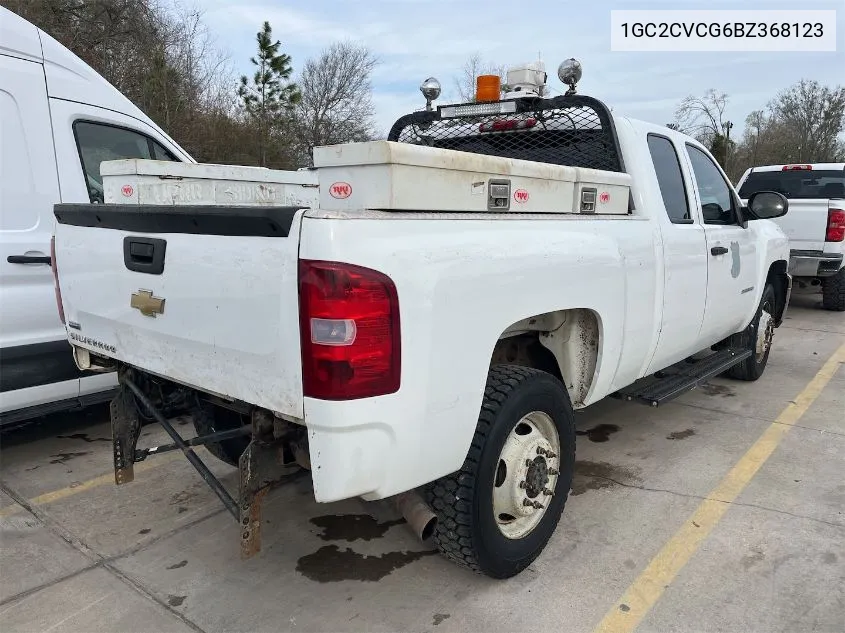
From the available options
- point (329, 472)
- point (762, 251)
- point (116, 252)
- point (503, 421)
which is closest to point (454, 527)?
point (503, 421)

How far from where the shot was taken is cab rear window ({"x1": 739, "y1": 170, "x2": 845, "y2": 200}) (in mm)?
9914

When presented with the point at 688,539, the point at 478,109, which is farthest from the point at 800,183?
the point at 688,539

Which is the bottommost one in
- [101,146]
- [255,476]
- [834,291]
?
[834,291]

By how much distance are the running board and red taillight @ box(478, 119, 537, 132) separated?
1730 millimetres

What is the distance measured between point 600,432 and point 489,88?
2.47 meters

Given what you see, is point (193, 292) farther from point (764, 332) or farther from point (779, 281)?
point (779, 281)

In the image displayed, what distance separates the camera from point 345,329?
1942mm

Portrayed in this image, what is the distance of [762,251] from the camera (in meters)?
5.14

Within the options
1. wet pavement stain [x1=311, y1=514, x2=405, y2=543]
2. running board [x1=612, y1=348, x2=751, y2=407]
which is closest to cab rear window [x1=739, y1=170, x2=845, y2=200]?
running board [x1=612, y1=348, x2=751, y2=407]

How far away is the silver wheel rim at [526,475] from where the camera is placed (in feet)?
8.84

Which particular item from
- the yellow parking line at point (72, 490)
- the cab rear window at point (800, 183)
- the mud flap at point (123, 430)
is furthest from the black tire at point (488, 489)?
the cab rear window at point (800, 183)

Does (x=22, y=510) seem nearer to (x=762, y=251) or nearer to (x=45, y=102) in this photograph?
(x=45, y=102)

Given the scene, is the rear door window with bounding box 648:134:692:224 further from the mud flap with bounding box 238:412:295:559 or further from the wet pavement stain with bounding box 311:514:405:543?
the mud flap with bounding box 238:412:295:559

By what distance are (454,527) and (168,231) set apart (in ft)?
5.02
